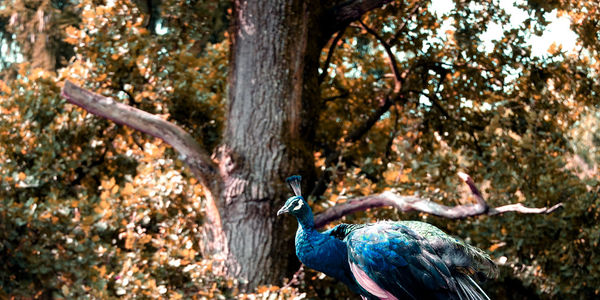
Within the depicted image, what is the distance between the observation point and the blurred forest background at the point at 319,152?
5.32 m

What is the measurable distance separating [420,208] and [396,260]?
2.05 metres

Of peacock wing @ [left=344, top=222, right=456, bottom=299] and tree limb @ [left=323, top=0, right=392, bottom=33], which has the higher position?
tree limb @ [left=323, top=0, right=392, bottom=33]

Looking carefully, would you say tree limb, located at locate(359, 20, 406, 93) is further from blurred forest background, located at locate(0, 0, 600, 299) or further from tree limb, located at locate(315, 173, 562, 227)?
tree limb, located at locate(315, 173, 562, 227)

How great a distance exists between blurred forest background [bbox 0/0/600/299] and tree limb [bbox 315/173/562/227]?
240 mm

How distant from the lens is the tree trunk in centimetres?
511

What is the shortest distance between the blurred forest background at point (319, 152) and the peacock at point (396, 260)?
76.6 inches

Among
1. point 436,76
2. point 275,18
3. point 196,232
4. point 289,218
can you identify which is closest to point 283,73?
point 275,18

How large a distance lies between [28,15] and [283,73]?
10.1m

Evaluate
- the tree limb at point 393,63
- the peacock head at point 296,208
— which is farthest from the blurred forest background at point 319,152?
the peacock head at point 296,208

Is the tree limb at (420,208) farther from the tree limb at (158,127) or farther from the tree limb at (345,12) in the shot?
the tree limb at (345,12)

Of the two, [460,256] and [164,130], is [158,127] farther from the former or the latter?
[460,256]

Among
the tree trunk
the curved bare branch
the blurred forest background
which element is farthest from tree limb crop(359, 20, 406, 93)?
the curved bare branch

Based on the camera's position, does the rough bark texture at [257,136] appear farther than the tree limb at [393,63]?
No

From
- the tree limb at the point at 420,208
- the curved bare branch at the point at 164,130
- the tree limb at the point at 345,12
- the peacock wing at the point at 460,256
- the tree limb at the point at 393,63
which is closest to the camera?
the peacock wing at the point at 460,256
